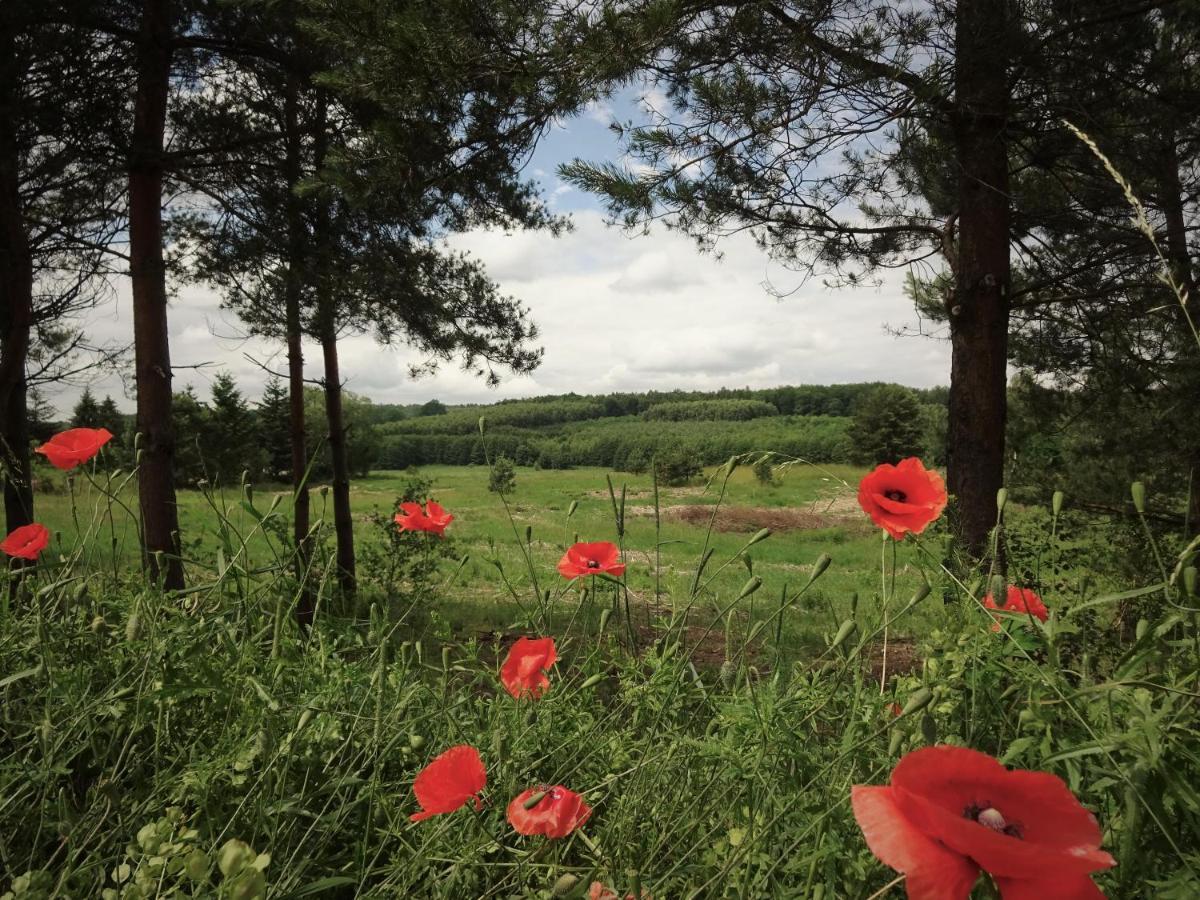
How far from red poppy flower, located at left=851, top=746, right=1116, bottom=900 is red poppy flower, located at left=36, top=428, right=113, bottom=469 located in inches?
52.8

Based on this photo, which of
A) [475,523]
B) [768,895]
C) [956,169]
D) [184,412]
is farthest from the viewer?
[475,523]

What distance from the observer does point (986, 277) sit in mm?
3941

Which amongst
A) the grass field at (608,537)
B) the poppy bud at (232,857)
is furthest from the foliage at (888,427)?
the poppy bud at (232,857)

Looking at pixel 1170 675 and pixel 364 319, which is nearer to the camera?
pixel 1170 675

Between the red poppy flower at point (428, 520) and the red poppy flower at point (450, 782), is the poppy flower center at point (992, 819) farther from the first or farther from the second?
the red poppy flower at point (428, 520)

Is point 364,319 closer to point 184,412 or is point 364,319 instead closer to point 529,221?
point 529,221

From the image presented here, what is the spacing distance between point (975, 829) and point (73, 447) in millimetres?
1496

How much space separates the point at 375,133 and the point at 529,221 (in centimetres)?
212

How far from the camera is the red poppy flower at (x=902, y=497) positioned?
90cm

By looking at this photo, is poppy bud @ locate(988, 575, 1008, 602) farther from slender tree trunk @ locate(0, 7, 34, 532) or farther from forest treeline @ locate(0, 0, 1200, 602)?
slender tree trunk @ locate(0, 7, 34, 532)

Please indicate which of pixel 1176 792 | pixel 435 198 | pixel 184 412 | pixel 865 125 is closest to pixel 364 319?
pixel 435 198

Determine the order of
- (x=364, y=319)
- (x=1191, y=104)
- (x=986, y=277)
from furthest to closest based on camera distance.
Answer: (x=364, y=319) < (x=986, y=277) < (x=1191, y=104)

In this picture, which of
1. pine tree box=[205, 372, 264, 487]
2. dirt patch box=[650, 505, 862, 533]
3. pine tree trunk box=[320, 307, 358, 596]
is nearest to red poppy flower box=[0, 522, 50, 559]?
pine tree trunk box=[320, 307, 358, 596]

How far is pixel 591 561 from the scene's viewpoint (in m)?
1.24
